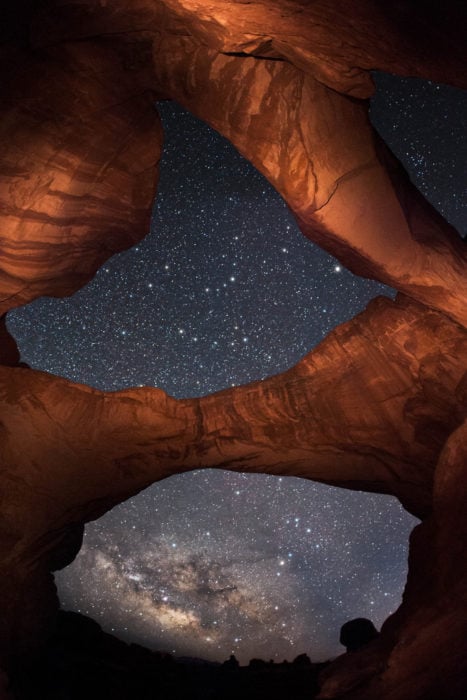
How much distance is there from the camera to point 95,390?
28.7 feet

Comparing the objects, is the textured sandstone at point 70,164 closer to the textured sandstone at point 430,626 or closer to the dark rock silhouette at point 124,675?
the textured sandstone at point 430,626

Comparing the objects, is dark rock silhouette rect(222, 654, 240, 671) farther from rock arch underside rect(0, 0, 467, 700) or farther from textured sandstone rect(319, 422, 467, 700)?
textured sandstone rect(319, 422, 467, 700)

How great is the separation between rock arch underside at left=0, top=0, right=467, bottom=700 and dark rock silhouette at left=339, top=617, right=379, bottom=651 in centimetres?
818

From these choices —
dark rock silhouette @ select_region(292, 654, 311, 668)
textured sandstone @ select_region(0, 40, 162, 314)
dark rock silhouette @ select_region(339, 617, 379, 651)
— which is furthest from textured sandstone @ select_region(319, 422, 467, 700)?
dark rock silhouette @ select_region(339, 617, 379, 651)

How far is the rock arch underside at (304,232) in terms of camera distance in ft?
14.6

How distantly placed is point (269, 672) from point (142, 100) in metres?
11.4

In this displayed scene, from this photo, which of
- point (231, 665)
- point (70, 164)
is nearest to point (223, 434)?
point (70, 164)

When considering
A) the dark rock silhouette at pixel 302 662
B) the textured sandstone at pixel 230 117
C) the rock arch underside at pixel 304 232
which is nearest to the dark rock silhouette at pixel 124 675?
the dark rock silhouette at pixel 302 662

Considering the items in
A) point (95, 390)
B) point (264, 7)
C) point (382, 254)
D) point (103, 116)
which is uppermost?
point (264, 7)

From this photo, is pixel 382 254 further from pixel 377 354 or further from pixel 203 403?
pixel 203 403

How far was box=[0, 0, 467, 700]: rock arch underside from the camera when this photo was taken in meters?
4.46

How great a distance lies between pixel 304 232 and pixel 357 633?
42.7ft

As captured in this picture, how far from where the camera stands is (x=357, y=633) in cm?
1517

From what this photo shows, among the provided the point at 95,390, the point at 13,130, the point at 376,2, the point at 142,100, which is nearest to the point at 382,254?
the point at 376,2
